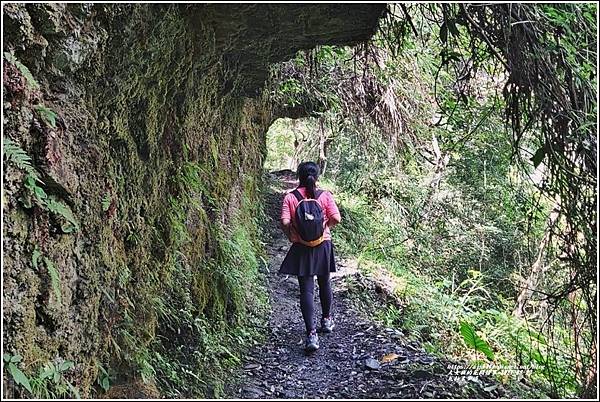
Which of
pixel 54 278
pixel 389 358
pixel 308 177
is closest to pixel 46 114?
pixel 54 278

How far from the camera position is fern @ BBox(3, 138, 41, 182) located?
7.09 ft

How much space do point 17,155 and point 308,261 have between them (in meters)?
3.24

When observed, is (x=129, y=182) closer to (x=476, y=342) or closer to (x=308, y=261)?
(x=308, y=261)

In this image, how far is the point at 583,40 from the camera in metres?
3.12

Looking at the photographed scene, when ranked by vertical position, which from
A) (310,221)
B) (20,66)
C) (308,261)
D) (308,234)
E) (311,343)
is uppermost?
(20,66)

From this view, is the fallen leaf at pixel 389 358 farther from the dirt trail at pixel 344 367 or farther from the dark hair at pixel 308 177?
the dark hair at pixel 308 177

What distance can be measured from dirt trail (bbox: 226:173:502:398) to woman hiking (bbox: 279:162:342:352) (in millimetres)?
331

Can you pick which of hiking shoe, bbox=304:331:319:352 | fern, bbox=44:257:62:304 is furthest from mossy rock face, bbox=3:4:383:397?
hiking shoe, bbox=304:331:319:352

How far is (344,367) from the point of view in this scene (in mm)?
4676

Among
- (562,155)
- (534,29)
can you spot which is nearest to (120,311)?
(562,155)

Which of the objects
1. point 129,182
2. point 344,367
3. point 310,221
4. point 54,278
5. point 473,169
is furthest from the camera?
point 473,169

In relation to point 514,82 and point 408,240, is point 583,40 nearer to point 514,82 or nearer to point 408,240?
point 514,82

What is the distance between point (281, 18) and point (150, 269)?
77.7 inches

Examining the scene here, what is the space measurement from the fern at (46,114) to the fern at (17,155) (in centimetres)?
20
